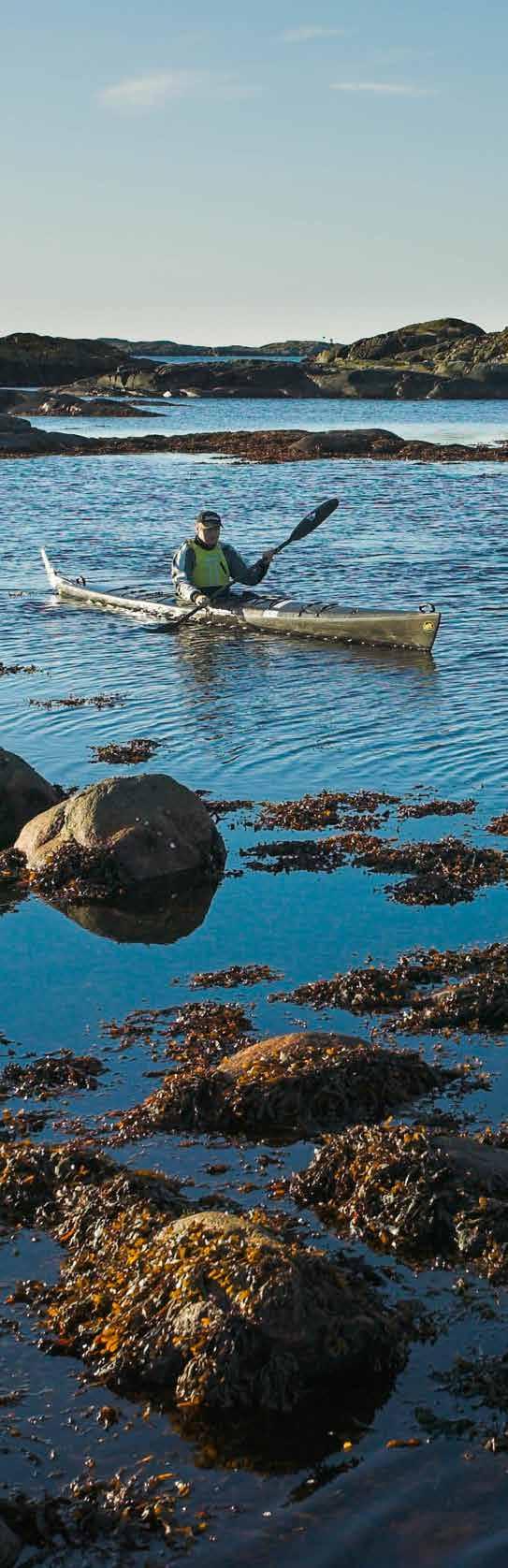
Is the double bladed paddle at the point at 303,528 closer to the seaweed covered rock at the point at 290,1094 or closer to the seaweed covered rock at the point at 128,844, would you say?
the seaweed covered rock at the point at 128,844

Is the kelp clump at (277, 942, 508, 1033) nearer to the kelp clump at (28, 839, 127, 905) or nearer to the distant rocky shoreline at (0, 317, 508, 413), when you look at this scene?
the kelp clump at (28, 839, 127, 905)

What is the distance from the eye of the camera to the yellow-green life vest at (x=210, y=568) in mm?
23062

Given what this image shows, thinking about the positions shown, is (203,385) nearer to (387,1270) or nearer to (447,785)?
(447,785)

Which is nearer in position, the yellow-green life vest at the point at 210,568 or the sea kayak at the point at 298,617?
the sea kayak at the point at 298,617

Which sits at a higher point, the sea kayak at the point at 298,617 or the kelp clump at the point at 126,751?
the sea kayak at the point at 298,617

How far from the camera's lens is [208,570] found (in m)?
23.3

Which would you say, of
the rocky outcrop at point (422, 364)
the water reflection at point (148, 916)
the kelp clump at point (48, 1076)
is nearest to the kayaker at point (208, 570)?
the water reflection at point (148, 916)

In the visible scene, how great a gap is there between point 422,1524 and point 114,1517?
1.06 meters

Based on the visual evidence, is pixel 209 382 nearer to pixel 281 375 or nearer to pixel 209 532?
pixel 281 375

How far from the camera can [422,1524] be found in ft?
16.9

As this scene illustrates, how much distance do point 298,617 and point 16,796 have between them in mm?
9992

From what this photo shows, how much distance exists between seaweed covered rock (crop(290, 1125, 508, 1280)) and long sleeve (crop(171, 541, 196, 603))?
54.3 feet

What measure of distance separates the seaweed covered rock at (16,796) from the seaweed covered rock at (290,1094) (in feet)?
17.6

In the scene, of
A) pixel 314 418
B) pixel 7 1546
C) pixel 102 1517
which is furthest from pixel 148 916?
pixel 314 418
